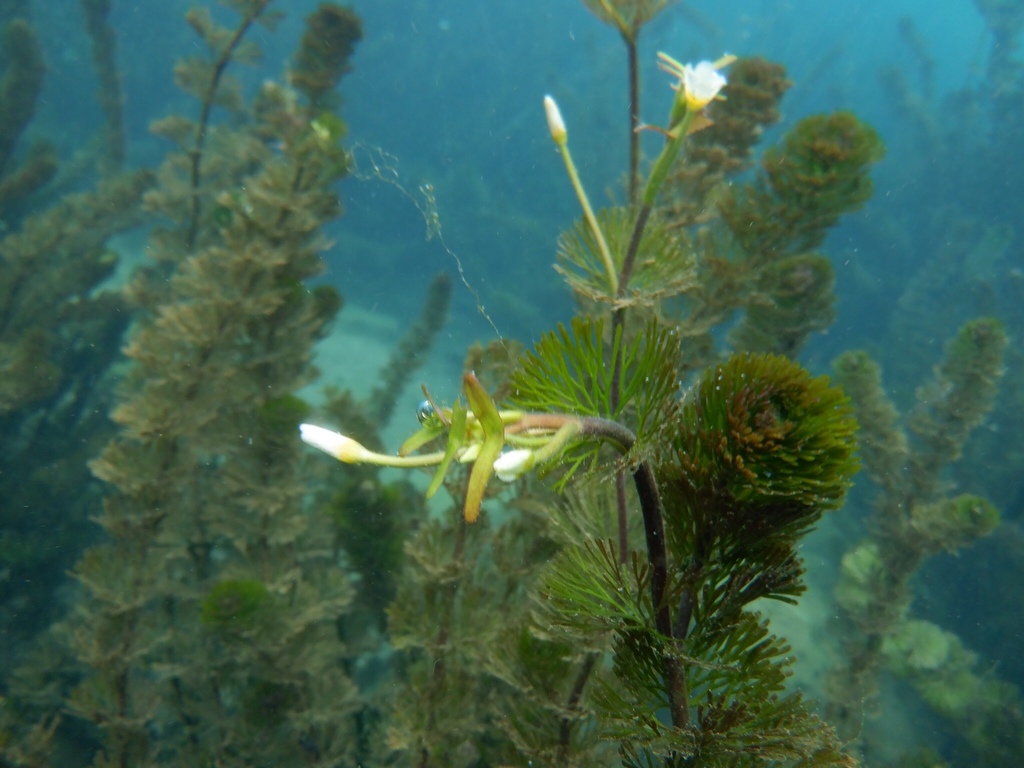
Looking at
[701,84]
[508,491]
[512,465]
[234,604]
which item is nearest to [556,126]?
[701,84]

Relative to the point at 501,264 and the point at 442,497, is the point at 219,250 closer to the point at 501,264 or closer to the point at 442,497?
the point at 442,497

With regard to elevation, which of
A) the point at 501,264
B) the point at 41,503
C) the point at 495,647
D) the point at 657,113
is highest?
the point at 657,113

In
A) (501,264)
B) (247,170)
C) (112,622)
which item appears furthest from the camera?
(501,264)

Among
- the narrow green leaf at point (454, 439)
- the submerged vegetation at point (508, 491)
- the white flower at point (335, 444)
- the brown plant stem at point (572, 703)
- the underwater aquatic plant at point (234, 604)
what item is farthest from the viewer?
the underwater aquatic plant at point (234, 604)

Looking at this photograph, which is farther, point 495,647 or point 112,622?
point 112,622

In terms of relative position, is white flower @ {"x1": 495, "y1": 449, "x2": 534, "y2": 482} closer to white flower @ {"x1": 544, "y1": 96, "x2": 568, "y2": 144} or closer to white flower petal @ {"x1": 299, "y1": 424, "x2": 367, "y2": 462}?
white flower petal @ {"x1": 299, "y1": 424, "x2": 367, "y2": 462}

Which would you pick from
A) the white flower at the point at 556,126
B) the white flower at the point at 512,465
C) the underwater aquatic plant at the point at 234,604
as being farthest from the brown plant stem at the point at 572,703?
the underwater aquatic plant at the point at 234,604

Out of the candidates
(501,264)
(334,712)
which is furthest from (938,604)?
(501,264)

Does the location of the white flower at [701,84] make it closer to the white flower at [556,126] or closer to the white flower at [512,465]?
the white flower at [556,126]
